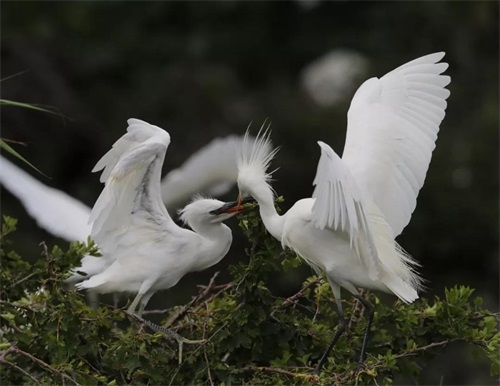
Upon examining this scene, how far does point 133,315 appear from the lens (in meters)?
4.08

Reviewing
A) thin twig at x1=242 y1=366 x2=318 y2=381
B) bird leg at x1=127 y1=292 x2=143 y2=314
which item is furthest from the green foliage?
bird leg at x1=127 y1=292 x2=143 y2=314

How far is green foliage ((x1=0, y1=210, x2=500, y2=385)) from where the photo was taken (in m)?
3.89

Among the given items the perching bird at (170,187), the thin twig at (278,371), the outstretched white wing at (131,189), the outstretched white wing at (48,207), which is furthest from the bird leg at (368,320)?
the outstretched white wing at (48,207)

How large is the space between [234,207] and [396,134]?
0.56 m

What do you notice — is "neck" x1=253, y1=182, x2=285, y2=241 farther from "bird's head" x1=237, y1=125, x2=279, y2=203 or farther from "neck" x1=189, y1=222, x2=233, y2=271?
"neck" x1=189, y1=222, x2=233, y2=271

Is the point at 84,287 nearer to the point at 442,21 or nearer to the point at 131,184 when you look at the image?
the point at 131,184

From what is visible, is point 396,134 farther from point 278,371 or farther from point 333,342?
point 278,371

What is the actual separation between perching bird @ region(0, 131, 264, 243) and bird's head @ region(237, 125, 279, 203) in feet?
0.22

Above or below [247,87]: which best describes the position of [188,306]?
above

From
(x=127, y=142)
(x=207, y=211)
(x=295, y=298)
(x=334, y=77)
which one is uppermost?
(x=127, y=142)

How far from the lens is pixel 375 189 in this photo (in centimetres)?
417

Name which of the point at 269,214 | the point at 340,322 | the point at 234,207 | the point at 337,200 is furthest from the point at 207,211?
the point at 337,200

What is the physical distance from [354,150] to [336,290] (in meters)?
0.43

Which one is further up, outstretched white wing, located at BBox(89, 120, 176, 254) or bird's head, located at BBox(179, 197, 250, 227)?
outstretched white wing, located at BBox(89, 120, 176, 254)
